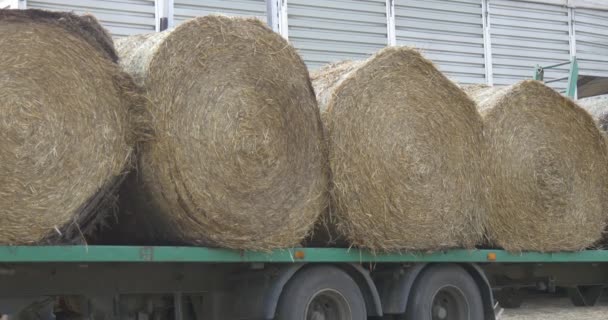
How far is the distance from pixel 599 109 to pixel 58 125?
24.6 ft

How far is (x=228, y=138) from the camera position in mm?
7578

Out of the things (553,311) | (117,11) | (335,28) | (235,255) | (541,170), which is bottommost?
(553,311)

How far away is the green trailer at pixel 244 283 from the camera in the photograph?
691 centimetres

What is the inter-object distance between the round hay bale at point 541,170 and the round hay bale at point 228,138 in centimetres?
231

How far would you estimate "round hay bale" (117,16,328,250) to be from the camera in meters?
7.21

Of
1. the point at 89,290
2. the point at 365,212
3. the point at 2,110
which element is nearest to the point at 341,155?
the point at 365,212

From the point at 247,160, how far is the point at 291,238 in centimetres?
76

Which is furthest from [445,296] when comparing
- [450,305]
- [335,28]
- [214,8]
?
[335,28]

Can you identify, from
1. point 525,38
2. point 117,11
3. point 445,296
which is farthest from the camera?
point 525,38

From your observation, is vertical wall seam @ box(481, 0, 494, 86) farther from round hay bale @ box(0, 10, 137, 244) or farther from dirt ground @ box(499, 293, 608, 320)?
round hay bale @ box(0, 10, 137, 244)

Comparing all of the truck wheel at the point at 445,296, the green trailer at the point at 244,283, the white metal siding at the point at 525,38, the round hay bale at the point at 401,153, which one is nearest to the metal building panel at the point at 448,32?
the white metal siding at the point at 525,38

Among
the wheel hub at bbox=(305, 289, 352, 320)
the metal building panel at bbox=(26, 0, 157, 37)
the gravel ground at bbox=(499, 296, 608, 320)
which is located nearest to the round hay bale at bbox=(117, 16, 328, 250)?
the wheel hub at bbox=(305, 289, 352, 320)

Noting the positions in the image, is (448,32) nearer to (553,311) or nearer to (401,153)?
(553,311)

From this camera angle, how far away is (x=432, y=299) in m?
8.93
